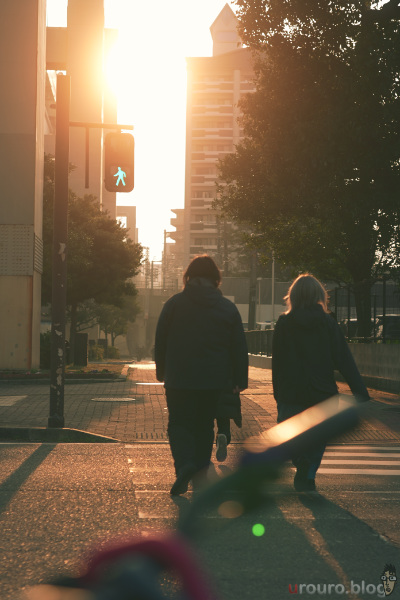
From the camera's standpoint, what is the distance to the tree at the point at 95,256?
34.1m

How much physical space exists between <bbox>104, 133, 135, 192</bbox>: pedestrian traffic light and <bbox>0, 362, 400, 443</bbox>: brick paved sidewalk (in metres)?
3.44

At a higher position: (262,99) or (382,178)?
(262,99)

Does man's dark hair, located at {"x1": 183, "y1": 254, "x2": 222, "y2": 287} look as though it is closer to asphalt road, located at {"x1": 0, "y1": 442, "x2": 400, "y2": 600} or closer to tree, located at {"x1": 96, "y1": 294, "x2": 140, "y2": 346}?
→ asphalt road, located at {"x1": 0, "y1": 442, "x2": 400, "y2": 600}

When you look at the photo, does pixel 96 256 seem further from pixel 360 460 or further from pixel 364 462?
pixel 364 462

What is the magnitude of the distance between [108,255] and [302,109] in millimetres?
21494

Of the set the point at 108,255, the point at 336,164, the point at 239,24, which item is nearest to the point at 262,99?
the point at 239,24

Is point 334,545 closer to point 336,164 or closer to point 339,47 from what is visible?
point 336,164

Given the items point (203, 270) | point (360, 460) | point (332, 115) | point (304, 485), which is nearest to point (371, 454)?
point (360, 460)

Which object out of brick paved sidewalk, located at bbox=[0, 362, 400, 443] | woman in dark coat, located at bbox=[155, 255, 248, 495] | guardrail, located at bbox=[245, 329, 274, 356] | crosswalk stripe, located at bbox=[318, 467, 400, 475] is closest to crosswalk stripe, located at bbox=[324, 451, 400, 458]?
brick paved sidewalk, located at bbox=[0, 362, 400, 443]

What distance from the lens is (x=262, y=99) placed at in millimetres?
20031

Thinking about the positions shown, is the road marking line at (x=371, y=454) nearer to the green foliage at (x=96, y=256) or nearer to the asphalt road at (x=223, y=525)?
the asphalt road at (x=223, y=525)

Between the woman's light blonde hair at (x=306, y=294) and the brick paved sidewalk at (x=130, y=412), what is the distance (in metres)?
2.14

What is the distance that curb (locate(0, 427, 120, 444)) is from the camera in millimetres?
10570

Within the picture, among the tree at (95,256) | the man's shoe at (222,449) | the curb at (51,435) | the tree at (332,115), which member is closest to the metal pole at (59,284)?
the curb at (51,435)
